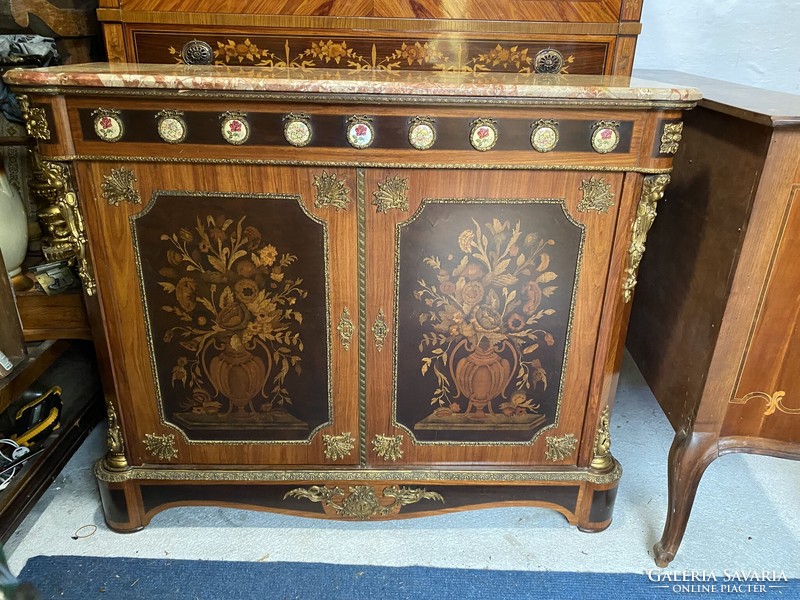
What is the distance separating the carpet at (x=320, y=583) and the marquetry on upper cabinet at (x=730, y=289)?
6.1 inches

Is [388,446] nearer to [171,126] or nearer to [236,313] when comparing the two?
[236,313]

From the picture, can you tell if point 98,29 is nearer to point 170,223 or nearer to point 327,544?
point 170,223

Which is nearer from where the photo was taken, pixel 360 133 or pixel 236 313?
pixel 360 133

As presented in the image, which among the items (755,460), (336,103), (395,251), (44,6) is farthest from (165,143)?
(755,460)

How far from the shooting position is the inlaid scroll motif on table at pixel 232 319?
110cm

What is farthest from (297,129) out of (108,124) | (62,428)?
(62,428)

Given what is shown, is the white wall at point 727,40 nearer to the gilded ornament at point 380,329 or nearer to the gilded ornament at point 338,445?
the gilded ornament at point 380,329

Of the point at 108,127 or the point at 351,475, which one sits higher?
the point at 108,127

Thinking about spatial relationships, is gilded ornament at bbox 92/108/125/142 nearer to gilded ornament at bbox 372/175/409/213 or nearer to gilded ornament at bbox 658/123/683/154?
gilded ornament at bbox 372/175/409/213

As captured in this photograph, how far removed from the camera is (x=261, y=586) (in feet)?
4.09

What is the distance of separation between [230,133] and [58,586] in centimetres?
98

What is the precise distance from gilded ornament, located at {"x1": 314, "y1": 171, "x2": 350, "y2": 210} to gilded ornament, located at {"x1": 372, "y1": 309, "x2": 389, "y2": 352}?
23 centimetres

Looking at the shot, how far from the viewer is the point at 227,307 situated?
1154 millimetres

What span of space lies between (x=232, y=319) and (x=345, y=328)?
0.22 metres
